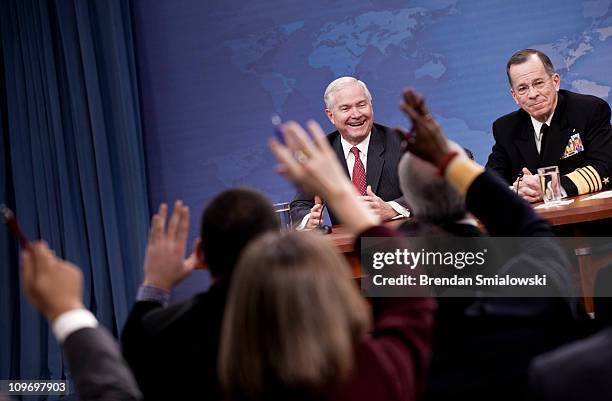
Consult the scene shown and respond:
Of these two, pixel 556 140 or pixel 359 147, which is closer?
pixel 556 140

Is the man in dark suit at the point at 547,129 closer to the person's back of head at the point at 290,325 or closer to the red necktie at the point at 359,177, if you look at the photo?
the red necktie at the point at 359,177

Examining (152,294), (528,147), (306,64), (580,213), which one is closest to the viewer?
(152,294)

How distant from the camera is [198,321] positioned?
153cm

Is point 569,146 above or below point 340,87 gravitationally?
below

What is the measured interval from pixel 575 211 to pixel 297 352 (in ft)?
7.43

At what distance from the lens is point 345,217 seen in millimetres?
1398

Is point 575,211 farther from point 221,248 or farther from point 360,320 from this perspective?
point 360,320

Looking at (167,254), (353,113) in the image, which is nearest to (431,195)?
(167,254)

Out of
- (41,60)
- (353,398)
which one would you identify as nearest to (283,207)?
(41,60)

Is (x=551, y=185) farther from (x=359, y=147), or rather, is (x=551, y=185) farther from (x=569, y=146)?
(x=359, y=147)

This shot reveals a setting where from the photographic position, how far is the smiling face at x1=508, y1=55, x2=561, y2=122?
4.02 metres

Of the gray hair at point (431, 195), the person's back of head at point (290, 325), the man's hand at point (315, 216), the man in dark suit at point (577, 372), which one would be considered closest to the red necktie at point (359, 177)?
the man's hand at point (315, 216)

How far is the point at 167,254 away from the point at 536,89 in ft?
9.22

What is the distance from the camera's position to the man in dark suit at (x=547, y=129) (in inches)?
154
